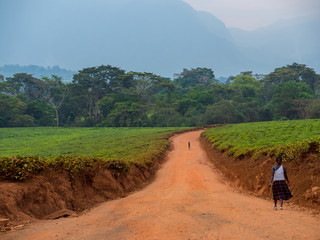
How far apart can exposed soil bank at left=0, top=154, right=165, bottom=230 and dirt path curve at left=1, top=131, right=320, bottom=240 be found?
0.94 metres

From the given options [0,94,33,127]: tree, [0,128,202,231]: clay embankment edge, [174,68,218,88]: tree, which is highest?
[174,68,218,88]: tree

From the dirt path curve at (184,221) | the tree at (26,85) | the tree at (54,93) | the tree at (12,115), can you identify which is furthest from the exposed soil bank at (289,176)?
the tree at (26,85)

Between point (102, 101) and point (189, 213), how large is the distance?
226 feet

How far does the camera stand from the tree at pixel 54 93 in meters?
79.9

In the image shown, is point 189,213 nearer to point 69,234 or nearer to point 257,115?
point 69,234

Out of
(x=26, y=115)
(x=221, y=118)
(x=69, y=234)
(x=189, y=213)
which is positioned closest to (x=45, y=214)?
(x=69, y=234)

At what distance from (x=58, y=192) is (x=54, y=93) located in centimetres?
7682

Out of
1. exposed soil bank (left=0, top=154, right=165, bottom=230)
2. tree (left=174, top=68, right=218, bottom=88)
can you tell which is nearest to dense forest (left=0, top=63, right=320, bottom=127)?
tree (left=174, top=68, right=218, bottom=88)

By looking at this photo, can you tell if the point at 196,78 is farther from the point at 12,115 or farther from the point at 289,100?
the point at 12,115

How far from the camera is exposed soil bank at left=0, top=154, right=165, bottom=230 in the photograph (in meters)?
8.27

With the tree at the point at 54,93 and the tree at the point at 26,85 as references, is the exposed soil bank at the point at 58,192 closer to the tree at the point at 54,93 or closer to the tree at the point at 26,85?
the tree at the point at 54,93

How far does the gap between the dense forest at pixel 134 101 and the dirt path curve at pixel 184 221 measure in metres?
57.0

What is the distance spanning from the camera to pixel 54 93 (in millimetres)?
80500

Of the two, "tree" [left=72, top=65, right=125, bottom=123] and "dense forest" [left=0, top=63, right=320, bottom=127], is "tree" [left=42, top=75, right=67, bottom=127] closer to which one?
"dense forest" [left=0, top=63, right=320, bottom=127]
